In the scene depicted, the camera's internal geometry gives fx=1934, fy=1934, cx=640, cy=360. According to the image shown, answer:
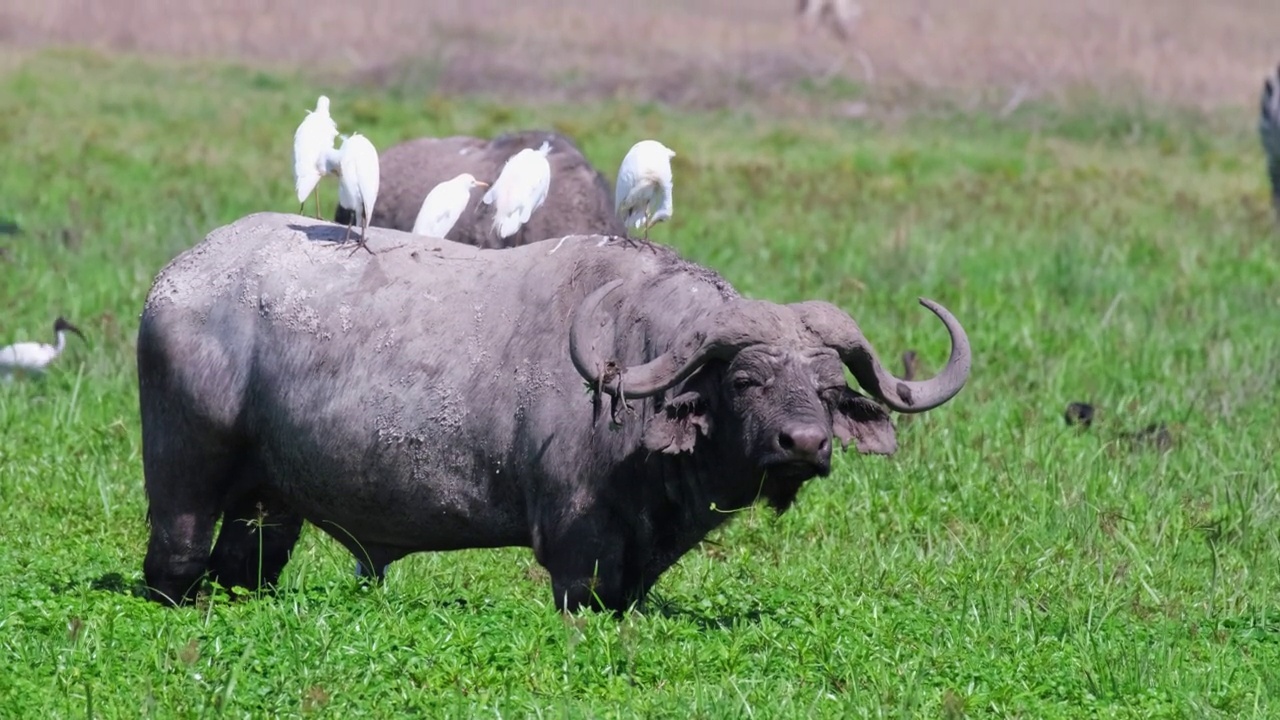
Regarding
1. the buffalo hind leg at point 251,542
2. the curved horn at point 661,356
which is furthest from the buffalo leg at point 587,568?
the buffalo hind leg at point 251,542

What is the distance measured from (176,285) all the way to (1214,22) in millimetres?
46353

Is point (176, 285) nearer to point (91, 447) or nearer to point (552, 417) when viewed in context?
point (552, 417)

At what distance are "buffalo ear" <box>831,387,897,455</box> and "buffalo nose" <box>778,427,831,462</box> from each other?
13.3 inches

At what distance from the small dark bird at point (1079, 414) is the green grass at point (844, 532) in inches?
5.1

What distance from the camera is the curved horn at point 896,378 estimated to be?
570cm

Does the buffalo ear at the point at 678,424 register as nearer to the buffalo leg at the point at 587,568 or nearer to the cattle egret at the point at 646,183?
the buffalo leg at the point at 587,568

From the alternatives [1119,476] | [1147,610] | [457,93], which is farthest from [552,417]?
[457,93]

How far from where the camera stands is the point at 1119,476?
8.44m

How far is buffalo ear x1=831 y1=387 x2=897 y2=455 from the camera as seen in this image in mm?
5680

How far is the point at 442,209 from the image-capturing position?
8062 mm

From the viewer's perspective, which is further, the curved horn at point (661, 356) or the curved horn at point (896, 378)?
the curved horn at point (896, 378)

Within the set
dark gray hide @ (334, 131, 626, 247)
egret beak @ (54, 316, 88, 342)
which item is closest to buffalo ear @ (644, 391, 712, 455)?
dark gray hide @ (334, 131, 626, 247)

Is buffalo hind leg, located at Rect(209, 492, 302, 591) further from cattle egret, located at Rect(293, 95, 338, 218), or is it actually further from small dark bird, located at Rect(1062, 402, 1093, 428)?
small dark bird, located at Rect(1062, 402, 1093, 428)

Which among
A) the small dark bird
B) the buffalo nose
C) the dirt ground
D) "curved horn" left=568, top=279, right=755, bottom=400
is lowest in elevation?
the dirt ground
